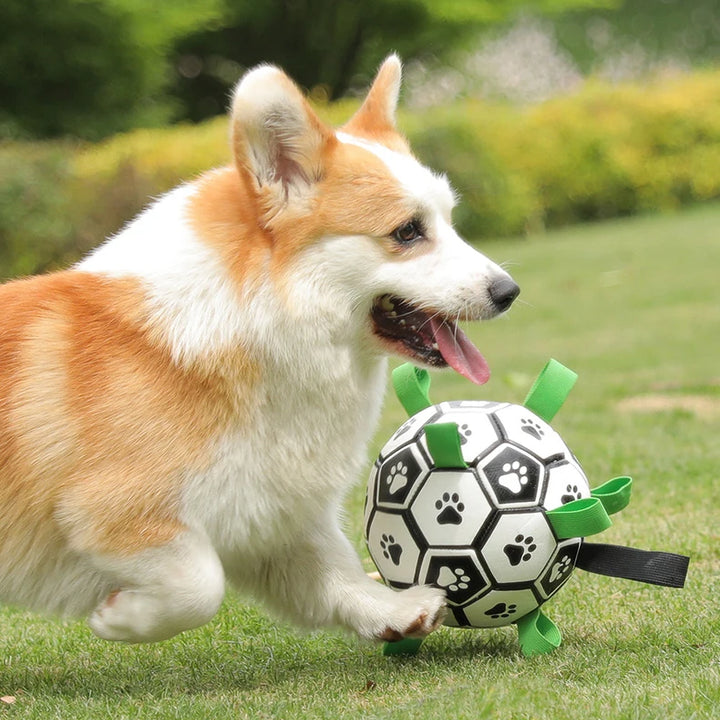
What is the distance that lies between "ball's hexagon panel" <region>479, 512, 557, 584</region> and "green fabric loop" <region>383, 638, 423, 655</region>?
364mm

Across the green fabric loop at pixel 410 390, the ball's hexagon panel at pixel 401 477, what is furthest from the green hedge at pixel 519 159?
the ball's hexagon panel at pixel 401 477

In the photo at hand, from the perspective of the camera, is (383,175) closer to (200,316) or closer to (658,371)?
(200,316)

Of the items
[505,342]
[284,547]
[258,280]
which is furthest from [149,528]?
[505,342]

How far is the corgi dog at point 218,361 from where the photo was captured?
10.4ft

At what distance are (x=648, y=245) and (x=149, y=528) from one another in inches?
590

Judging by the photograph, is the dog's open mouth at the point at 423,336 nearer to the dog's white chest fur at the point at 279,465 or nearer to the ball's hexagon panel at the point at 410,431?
the dog's white chest fur at the point at 279,465

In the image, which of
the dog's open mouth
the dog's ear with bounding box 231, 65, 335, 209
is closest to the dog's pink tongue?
the dog's open mouth

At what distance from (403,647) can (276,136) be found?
5.10ft

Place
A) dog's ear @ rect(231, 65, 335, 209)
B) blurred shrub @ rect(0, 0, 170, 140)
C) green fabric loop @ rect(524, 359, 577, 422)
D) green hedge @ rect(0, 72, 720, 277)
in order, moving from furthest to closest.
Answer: blurred shrub @ rect(0, 0, 170, 140), green hedge @ rect(0, 72, 720, 277), green fabric loop @ rect(524, 359, 577, 422), dog's ear @ rect(231, 65, 335, 209)

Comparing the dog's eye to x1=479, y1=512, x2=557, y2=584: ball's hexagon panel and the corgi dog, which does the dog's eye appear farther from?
x1=479, y1=512, x2=557, y2=584: ball's hexagon panel

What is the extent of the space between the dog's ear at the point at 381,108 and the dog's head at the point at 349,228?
25 cm

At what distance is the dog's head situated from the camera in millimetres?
3172

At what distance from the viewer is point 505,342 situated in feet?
36.9

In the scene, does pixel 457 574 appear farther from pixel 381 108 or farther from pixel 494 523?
pixel 381 108
